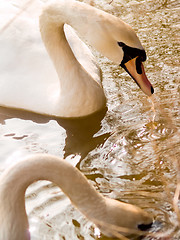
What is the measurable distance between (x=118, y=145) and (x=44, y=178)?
121 centimetres

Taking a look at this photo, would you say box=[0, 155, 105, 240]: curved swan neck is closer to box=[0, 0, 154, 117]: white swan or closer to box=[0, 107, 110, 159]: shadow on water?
box=[0, 107, 110, 159]: shadow on water

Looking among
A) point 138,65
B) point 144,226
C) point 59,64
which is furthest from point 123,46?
point 144,226

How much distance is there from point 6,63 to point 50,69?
332mm

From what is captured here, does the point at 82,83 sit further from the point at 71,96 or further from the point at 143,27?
the point at 143,27

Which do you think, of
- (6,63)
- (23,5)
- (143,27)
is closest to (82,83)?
(6,63)

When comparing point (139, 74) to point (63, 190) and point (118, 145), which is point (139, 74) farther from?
point (63, 190)

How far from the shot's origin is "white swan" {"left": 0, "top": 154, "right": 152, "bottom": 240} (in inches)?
114

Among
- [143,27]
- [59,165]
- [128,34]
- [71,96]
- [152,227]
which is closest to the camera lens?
[59,165]

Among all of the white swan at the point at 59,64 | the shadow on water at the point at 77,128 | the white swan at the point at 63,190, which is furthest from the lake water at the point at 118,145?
the white swan at the point at 63,190

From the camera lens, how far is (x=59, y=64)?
15.1 feet

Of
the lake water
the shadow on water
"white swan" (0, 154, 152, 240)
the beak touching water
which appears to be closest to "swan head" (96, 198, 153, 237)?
"white swan" (0, 154, 152, 240)

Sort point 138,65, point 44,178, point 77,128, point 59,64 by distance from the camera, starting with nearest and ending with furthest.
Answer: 1. point 44,178
2. point 138,65
3. point 77,128
4. point 59,64

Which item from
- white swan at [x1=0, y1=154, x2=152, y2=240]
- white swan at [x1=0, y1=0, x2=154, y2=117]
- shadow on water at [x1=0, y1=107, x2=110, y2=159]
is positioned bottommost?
shadow on water at [x1=0, y1=107, x2=110, y2=159]

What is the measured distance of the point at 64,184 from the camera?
2904mm
